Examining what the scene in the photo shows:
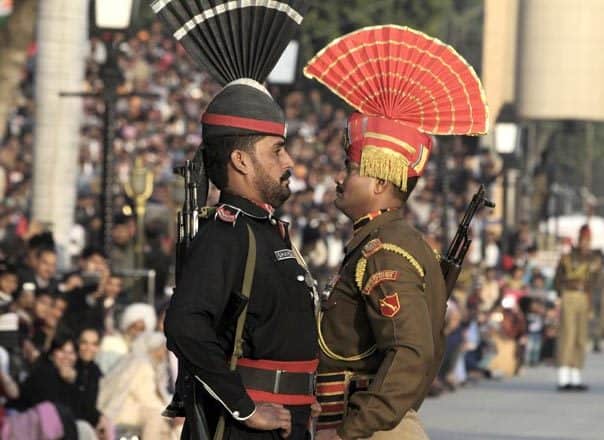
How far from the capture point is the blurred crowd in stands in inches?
531

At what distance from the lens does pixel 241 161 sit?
6.54 meters

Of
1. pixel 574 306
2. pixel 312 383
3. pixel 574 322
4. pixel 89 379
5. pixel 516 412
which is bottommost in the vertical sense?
pixel 516 412

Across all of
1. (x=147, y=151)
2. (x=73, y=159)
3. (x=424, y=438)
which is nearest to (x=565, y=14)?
(x=147, y=151)

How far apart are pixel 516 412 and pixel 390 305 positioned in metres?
14.2

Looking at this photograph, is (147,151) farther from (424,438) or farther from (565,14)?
(424,438)

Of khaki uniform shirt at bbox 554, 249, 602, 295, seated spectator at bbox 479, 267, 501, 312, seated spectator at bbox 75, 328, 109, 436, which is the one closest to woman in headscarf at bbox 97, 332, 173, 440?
seated spectator at bbox 75, 328, 109, 436

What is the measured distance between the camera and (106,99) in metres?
18.5

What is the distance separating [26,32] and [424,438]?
18145mm

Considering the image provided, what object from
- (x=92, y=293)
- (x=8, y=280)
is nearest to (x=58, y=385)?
(x=8, y=280)

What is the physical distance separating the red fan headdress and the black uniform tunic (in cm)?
72

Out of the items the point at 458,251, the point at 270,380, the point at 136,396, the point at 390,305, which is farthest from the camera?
the point at 136,396

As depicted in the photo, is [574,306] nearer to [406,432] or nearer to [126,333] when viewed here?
[126,333]

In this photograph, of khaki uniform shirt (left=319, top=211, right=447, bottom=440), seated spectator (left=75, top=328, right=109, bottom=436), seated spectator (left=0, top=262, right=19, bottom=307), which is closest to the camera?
khaki uniform shirt (left=319, top=211, right=447, bottom=440)

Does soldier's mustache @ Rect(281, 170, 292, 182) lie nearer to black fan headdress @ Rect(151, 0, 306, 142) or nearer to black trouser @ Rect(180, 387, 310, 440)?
black fan headdress @ Rect(151, 0, 306, 142)
